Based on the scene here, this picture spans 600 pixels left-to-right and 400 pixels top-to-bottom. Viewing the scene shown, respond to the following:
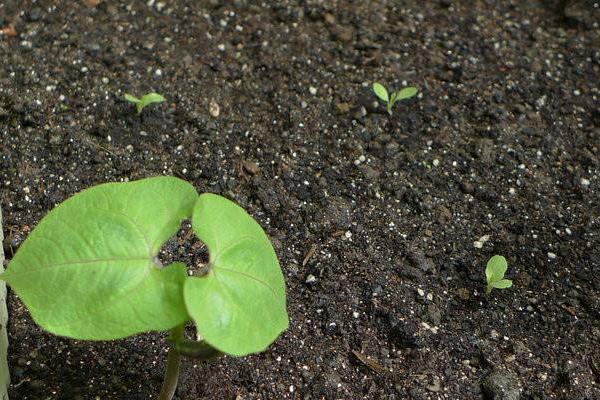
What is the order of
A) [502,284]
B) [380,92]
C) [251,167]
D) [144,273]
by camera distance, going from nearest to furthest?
[144,273] < [502,284] < [251,167] < [380,92]

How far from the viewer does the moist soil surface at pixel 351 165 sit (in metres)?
1.38

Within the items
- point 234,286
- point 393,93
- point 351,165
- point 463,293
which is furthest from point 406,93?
point 234,286

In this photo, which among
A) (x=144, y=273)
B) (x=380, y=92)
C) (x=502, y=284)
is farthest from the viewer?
(x=380, y=92)

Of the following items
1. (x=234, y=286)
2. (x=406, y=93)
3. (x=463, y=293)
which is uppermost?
(x=234, y=286)

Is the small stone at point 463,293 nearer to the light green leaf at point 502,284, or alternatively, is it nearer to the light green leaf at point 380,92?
the light green leaf at point 502,284

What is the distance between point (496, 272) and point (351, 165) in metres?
0.41

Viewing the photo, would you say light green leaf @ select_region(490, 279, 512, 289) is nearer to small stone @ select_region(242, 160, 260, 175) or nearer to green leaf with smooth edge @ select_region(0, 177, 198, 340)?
small stone @ select_region(242, 160, 260, 175)

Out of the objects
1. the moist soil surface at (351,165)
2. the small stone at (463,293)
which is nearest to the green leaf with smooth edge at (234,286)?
the moist soil surface at (351,165)

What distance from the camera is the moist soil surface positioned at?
1.38 m

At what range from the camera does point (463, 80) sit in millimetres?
1911

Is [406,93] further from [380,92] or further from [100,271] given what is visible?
[100,271]

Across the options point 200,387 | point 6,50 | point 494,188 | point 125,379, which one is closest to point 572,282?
point 494,188

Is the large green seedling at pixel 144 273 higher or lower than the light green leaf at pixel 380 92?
higher

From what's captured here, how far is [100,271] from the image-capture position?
36.6 inches
